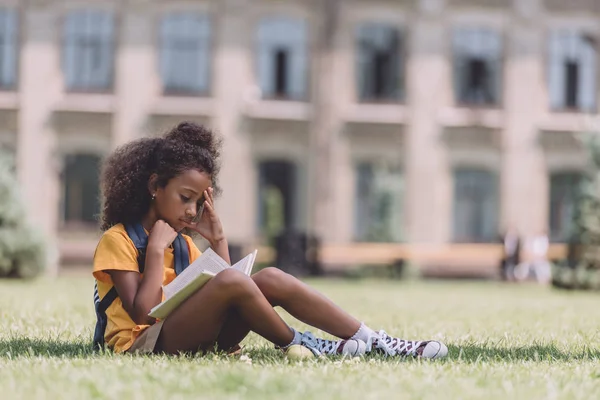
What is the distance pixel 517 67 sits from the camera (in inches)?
1166

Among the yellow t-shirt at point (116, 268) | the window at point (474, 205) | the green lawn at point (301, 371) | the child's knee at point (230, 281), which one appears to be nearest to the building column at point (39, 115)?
the window at point (474, 205)

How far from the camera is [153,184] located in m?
6.20

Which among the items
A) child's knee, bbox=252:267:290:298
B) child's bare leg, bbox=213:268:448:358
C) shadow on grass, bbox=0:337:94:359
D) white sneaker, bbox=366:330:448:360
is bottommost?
shadow on grass, bbox=0:337:94:359

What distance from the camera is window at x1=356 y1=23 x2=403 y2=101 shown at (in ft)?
96.3

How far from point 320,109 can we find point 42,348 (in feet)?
72.5

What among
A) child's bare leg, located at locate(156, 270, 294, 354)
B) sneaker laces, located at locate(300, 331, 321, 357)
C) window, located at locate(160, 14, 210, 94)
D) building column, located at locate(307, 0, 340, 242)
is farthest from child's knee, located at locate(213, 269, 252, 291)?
window, located at locate(160, 14, 210, 94)

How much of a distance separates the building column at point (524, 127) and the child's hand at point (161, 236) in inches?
946

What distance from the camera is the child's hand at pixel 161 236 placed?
593 cm

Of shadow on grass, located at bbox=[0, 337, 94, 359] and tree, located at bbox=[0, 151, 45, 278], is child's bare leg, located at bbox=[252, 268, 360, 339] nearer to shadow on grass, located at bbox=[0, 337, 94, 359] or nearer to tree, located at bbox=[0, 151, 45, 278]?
shadow on grass, located at bbox=[0, 337, 94, 359]

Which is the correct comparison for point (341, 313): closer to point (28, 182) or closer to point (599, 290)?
point (599, 290)

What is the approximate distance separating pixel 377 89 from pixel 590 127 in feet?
25.5

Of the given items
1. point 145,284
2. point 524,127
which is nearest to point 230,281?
point 145,284

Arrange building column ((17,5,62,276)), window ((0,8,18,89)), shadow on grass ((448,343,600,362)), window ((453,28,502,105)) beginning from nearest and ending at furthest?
shadow on grass ((448,343,600,362)) < building column ((17,5,62,276)) < window ((0,8,18,89)) < window ((453,28,502,105))

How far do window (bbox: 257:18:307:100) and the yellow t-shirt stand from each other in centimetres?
2291
